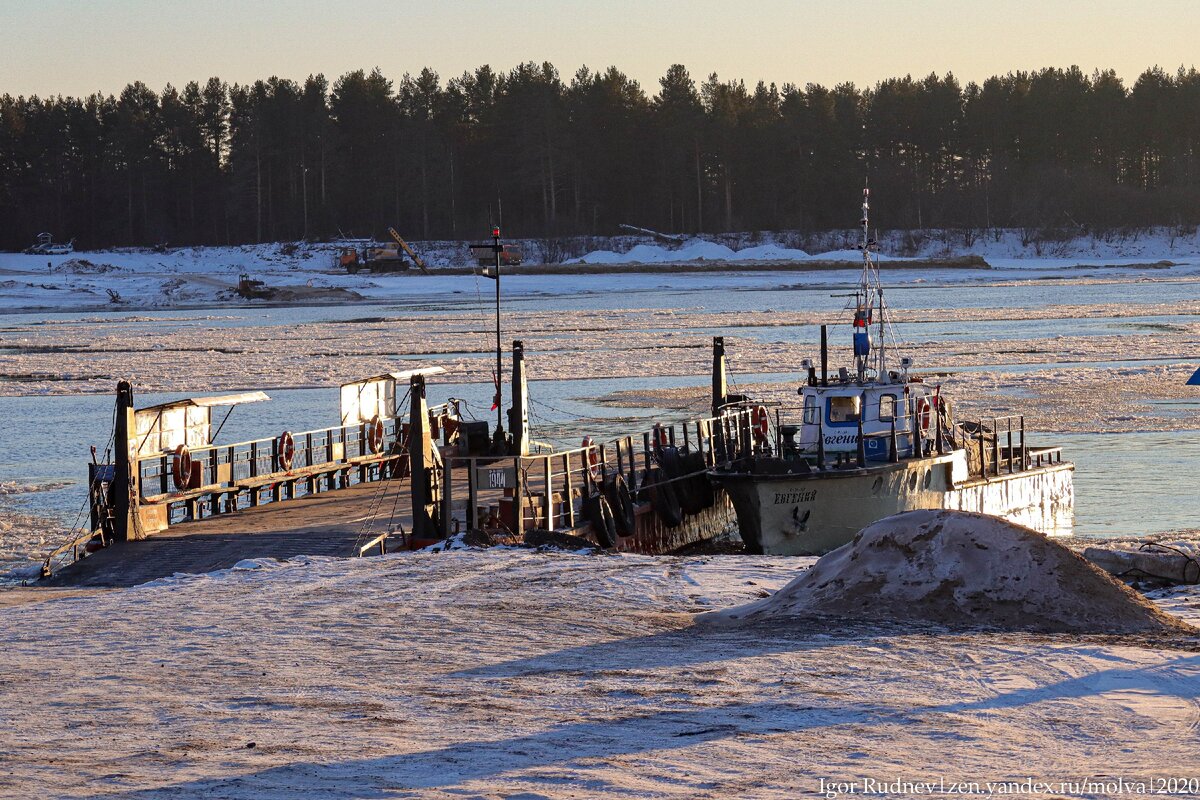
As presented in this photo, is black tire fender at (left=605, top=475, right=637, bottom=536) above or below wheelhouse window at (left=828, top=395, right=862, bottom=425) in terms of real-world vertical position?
below

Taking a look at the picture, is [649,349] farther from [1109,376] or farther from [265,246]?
[265,246]

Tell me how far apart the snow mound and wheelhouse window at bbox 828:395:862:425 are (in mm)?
10919

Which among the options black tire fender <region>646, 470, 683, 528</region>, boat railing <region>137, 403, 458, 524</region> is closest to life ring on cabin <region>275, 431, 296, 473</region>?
boat railing <region>137, 403, 458, 524</region>

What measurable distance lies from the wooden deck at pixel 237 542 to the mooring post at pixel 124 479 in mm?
258

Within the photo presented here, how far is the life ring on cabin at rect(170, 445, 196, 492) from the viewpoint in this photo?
20422 mm

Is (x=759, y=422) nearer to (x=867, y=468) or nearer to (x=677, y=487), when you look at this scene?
Result: (x=677, y=487)

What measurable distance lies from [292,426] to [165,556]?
12.9 metres

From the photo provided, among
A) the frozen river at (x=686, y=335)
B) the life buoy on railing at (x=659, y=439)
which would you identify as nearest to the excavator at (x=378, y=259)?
the frozen river at (x=686, y=335)

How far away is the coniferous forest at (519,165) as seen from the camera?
401 feet

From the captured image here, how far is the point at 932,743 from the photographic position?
9047mm

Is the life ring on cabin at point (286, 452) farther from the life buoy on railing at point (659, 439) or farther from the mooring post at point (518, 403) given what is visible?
the life buoy on railing at point (659, 439)

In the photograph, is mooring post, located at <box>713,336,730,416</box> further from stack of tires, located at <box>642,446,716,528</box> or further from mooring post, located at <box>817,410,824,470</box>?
mooring post, located at <box>817,410,824,470</box>

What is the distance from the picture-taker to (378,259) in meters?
108

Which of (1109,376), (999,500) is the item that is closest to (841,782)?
(999,500)
